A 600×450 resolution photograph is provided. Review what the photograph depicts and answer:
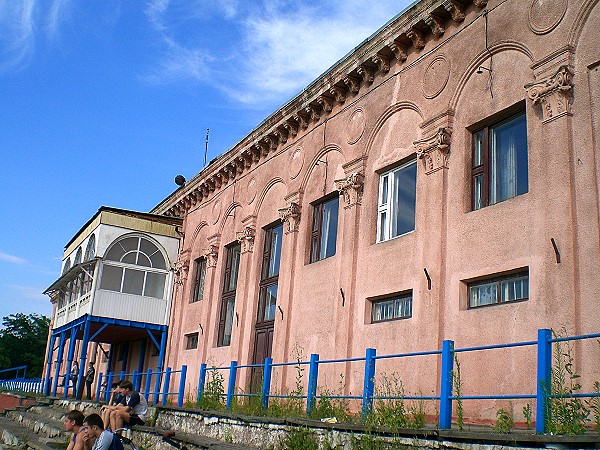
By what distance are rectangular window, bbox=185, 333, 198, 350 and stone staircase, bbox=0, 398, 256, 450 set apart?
401 cm

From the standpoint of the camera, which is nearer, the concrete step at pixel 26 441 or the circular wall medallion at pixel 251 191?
the concrete step at pixel 26 441

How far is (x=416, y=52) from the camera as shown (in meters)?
14.4

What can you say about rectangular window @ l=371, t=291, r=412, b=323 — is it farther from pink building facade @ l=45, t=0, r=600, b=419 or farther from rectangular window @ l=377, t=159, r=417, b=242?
rectangular window @ l=377, t=159, r=417, b=242

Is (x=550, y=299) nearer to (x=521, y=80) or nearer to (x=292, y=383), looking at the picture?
(x=521, y=80)

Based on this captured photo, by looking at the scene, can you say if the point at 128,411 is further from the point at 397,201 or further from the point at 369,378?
the point at 397,201

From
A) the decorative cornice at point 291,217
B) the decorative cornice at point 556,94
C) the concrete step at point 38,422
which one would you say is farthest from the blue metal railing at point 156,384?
the decorative cornice at point 556,94

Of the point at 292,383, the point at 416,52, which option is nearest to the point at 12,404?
the point at 292,383

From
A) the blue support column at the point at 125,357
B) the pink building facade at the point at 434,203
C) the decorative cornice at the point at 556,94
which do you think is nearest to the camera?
the pink building facade at the point at 434,203

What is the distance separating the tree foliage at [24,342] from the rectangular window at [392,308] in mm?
51969

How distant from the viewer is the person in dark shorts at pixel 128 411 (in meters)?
12.5

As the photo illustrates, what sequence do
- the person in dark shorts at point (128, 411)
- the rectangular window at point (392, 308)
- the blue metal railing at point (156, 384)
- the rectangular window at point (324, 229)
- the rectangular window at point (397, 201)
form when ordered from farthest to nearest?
1. the blue metal railing at point (156, 384)
2. the rectangular window at point (324, 229)
3. the rectangular window at point (397, 201)
4. the rectangular window at point (392, 308)
5. the person in dark shorts at point (128, 411)

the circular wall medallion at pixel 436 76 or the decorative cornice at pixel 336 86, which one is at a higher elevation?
the decorative cornice at pixel 336 86

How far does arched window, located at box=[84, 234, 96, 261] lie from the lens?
2523 cm

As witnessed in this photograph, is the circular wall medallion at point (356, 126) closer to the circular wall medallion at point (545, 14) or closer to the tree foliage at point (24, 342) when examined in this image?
the circular wall medallion at point (545, 14)
